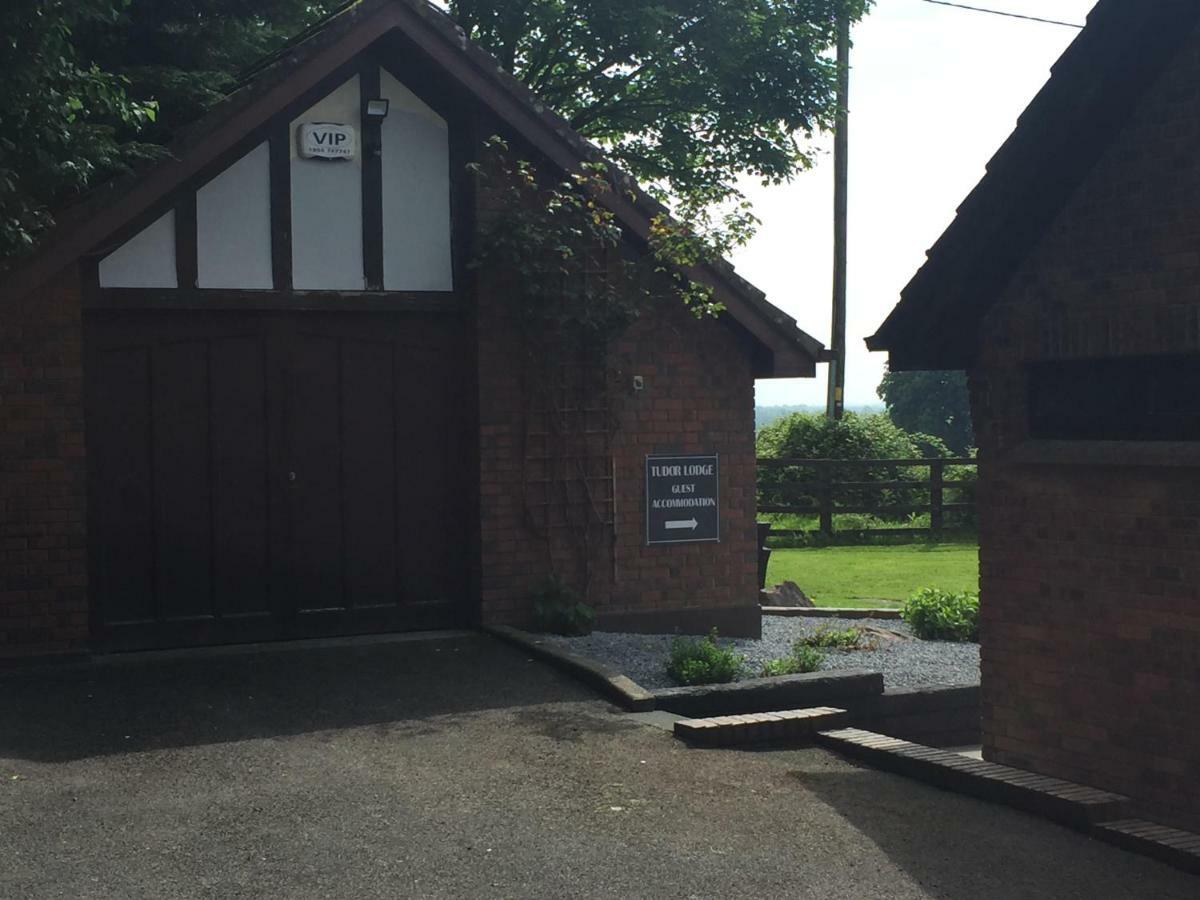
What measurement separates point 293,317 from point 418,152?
1619 millimetres

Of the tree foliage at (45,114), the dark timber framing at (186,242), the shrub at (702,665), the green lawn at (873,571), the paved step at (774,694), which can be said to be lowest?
the green lawn at (873,571)

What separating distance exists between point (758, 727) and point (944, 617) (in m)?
5.17

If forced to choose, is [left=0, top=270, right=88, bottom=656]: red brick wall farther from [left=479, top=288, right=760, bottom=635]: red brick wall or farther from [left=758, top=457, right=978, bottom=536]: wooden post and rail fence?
[left=758, top=457, right=978, bottom=536]: wooden post and rail fence

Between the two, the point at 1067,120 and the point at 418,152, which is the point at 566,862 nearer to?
the point at 1067,120

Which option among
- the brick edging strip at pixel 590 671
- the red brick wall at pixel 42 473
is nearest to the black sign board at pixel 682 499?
the brick edging strip at pixel 590 671

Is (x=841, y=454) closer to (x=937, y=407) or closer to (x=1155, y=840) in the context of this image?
(x=1155, y=840)

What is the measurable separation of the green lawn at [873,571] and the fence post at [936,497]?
120cm

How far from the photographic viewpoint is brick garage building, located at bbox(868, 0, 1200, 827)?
701 centimetres

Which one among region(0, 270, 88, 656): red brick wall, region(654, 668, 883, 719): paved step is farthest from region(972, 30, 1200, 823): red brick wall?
region(0, 270, 88, 656): red brick wall

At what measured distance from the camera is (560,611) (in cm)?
1127

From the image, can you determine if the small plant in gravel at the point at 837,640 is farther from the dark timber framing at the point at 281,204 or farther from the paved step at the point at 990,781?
the dark timber framing at the point at 281,204

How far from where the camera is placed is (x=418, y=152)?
11.3 metres

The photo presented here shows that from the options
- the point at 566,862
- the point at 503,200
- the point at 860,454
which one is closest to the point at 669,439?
the point at 503,200

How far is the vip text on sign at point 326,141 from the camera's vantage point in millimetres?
10914
